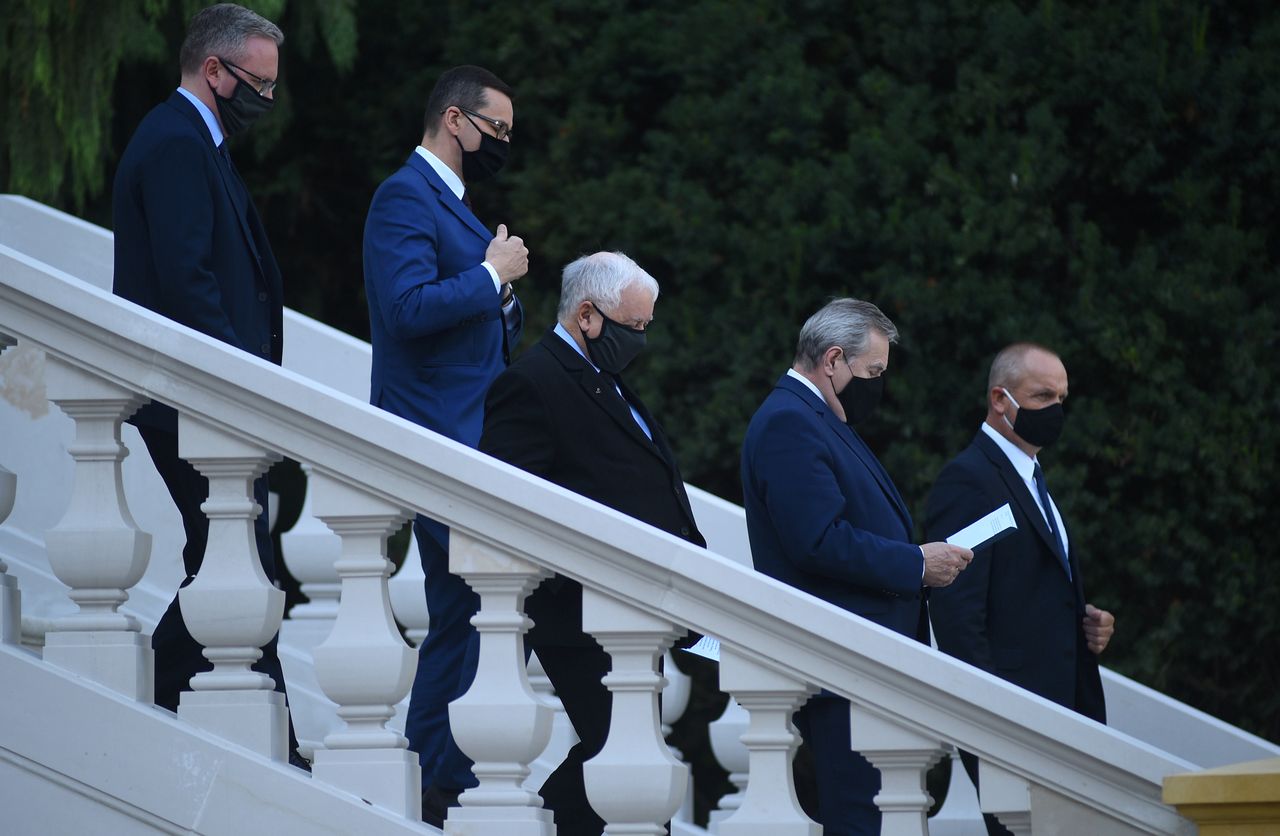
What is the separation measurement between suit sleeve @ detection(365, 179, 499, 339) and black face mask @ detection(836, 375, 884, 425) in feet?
3.37

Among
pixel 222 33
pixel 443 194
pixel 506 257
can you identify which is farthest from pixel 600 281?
pixel 222 33

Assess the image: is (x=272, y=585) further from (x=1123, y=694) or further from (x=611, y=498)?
(x=1123, y=694)

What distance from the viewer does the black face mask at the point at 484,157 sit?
16.2ft

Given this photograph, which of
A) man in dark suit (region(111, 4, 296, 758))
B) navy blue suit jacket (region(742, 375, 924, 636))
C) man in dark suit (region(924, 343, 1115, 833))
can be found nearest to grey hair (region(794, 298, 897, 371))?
navy blue suit jacket (region(742, 375, 924, 636))

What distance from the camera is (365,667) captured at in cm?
359

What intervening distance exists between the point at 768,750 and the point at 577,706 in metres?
0.76

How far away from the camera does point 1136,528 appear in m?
7.91

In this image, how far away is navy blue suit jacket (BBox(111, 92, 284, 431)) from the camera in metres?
4.29

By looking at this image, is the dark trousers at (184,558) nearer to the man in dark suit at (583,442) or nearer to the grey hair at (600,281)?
the man in dark suit at (583,442)

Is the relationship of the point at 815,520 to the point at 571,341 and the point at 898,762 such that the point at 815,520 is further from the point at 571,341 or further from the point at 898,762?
the point at 898,762

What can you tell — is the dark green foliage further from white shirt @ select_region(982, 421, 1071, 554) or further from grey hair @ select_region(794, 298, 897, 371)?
grey hair @ select_region(794, 298, 897, 371)

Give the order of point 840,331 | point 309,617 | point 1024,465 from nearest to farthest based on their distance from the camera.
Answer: point 840,331 → point 1024,465 → point 309,617

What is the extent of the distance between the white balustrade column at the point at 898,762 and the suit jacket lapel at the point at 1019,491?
188cm

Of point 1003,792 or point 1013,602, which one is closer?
point 1003,792
